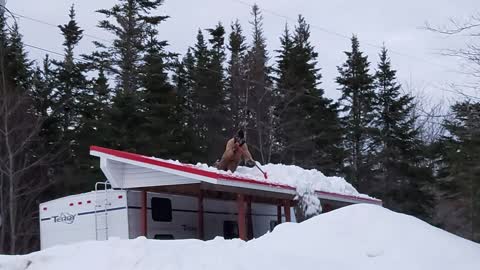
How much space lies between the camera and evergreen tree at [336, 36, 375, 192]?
127 ft

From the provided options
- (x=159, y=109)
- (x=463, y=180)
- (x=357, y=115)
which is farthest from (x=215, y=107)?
(x=463, y=180)

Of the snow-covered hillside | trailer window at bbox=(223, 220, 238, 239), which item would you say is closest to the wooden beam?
trailer window at bbox=(223, 220, 238, 239)

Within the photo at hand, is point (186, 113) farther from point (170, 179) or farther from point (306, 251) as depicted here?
point (306, 251)

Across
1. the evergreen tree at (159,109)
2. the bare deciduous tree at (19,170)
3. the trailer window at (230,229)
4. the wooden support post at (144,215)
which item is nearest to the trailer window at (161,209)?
the wooden support post at (144,215)

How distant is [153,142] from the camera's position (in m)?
31.3

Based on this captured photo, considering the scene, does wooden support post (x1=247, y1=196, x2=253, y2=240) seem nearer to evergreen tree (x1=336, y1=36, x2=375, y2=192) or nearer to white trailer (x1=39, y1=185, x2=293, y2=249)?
white trailer (x1=39, y1=185, x2=293, y2=249)

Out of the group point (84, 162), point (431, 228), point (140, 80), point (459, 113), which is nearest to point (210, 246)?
point (431, 228)

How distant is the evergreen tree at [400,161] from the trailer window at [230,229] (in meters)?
21.8

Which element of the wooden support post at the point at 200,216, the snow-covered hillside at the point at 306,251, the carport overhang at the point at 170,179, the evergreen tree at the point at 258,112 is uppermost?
the evergreen tree at the point at 258,112

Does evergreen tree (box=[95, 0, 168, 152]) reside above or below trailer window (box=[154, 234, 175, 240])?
above

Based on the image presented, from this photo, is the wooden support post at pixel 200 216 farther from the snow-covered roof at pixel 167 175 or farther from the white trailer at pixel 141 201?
the snow-covered roof at pixel 167 175

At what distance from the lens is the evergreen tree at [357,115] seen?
127 ft

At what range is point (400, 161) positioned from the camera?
39406 millimetres

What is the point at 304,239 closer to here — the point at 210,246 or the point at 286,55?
the point at 210,246
